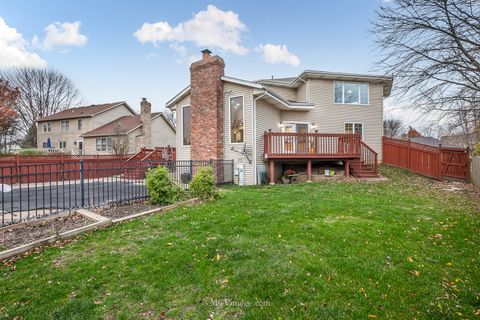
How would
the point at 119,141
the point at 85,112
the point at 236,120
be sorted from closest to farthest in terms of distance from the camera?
1. the point at 236,120
2. the point at 119,141
3. the point at 85,112

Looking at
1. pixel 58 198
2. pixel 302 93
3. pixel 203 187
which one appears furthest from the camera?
pixel 302 93

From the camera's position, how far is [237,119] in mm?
12867

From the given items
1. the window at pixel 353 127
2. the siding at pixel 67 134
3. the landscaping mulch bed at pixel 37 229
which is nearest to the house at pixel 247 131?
the window at pixel 353 127

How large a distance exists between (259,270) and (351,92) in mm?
15853

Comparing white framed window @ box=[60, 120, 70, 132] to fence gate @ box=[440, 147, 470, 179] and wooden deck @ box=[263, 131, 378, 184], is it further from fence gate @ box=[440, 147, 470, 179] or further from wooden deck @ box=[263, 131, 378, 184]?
fence gate @ box=[440, 147, 470, 179]

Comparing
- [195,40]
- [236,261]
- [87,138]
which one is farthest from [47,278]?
[87,138]

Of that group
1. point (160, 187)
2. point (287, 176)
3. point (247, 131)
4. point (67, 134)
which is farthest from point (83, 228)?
point (67, 134)

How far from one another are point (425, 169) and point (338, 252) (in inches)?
477

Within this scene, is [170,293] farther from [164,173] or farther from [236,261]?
[164,173]

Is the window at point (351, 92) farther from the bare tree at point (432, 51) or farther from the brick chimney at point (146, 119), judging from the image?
the brick chimney at point (146, 119)

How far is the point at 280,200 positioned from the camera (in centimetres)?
794

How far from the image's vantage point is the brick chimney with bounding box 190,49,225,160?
1277 centimetres

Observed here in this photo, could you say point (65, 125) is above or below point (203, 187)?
above

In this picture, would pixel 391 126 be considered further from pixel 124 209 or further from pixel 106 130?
pixel 124 209
